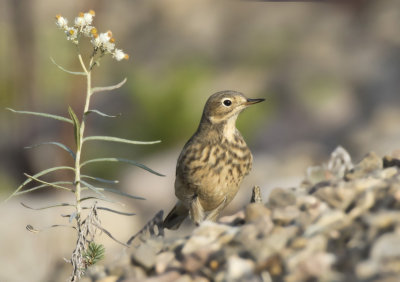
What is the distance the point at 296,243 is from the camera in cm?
170

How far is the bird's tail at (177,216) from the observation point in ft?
13.3

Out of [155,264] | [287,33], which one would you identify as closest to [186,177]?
[155,264]

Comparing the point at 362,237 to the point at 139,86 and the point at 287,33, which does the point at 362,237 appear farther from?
the point at 287,33

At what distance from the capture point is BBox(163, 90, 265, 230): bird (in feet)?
12.2

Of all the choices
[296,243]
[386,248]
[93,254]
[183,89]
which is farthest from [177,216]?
[183,89]

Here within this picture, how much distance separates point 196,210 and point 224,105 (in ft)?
1.92

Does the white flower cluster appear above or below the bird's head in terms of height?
below

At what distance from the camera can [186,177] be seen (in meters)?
3.78

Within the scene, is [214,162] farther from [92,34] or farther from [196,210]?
[92,34]

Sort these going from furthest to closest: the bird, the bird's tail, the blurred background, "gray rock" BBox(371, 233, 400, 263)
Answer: the blurred background → the bird's tail → the bird → "gray rock" BBox(371, 233, 400, 263)

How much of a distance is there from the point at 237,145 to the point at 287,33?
1211 cm

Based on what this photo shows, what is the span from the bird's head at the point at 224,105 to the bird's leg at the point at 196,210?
1.53ft

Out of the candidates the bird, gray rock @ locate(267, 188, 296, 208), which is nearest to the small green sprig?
gray rock @ locate(267, 188, 296, 208)

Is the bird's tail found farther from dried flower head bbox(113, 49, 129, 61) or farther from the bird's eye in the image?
dried flower head bbox(113, 49, 129, 61)
